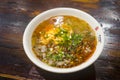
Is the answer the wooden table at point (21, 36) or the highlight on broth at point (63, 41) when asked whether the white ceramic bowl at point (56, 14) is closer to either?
the highlight on broth at point (63, 41)

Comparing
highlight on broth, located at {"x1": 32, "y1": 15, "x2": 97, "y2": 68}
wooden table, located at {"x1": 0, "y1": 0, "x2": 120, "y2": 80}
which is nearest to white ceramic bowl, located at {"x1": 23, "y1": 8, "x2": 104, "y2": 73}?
highlight on broth, located at {"x1": 32, "y1": 15, "x2": 97, "y2": 68}

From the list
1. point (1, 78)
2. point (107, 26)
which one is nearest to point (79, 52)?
point (107, 26)

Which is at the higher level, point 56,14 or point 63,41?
point 56,14

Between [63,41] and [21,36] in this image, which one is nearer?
[63,41]

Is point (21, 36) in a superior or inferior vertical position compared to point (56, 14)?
inferior

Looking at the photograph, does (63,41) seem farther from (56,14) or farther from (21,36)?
(21,36)

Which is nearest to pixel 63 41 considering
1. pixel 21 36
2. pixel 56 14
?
pixel 56 14
